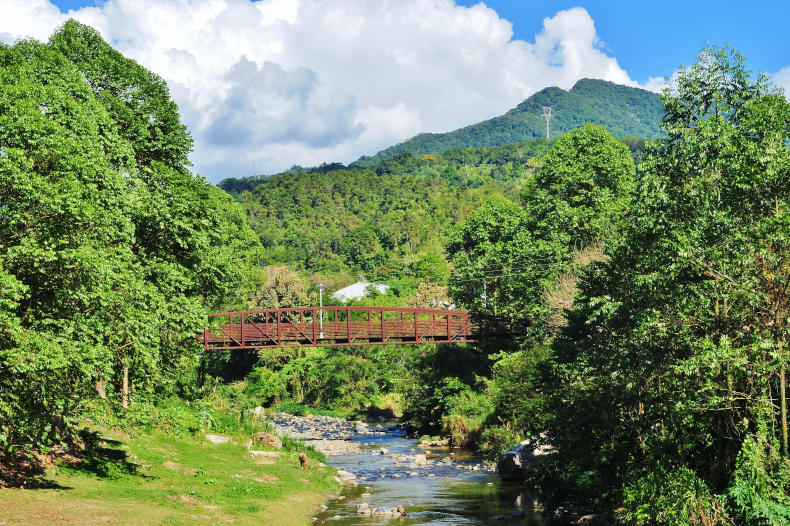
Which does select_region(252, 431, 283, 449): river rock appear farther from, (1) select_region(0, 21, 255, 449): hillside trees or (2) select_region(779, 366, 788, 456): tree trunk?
(2) select_region(779, 366, 788, 456): tree trunk

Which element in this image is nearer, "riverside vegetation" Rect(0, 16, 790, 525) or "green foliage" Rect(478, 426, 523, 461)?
"riverside vegetation" Rect(0, 16, 790, 525)

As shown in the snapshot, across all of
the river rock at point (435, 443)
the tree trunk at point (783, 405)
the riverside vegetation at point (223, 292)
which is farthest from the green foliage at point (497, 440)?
the tree trunk at point (783, 405)

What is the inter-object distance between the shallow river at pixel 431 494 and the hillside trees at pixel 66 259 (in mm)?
8515

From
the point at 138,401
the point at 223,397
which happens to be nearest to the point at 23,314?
the point at 138,401

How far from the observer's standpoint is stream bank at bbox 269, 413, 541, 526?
24.0 m

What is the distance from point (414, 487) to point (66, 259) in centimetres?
1875

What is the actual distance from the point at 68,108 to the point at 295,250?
108 metres

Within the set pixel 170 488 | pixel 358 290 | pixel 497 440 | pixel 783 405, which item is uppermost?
pixel 358 290

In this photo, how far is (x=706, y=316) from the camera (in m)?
15.8

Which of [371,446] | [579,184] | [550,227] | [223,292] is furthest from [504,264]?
[223,292]

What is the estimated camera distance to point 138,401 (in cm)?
2102

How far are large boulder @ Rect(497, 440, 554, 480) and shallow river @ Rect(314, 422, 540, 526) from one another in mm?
602

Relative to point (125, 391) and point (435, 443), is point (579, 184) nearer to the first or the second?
point (435, 443)

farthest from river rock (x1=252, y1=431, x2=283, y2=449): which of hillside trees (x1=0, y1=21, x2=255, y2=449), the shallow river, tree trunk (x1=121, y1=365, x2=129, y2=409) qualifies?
hillside trees (x1=0, y1=21, x2=255, y2=449)
